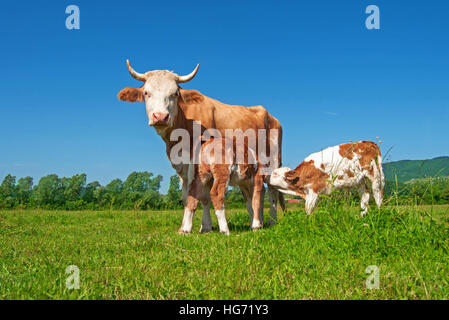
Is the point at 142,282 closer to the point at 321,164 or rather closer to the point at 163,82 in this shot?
the point at 163,82

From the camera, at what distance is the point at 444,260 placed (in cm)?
462

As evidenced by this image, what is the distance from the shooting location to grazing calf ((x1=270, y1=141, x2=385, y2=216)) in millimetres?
8820

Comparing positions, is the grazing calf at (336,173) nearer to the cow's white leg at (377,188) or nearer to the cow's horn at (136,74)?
the cow's white leg at (377,188)

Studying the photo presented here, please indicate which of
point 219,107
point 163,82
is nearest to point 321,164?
point 219,107

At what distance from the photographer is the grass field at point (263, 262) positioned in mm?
3592

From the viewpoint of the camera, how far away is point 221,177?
7.20 meters

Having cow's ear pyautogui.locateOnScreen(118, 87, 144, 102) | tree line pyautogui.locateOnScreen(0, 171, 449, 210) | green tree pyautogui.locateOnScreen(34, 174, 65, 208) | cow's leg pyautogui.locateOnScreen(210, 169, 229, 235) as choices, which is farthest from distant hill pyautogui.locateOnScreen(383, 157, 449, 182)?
green tree pyautogui.locateOnScreen(34, 174, 65, 208)

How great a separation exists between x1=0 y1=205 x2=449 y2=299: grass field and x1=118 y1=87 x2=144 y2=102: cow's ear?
302 cm

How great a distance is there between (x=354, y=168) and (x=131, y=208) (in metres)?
9.61

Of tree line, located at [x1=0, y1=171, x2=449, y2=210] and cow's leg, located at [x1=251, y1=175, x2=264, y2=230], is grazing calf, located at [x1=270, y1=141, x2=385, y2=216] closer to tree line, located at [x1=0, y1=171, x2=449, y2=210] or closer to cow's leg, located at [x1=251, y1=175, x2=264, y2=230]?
cow's leg, located at [x1=251, y1=175, x2=264, y2=230]

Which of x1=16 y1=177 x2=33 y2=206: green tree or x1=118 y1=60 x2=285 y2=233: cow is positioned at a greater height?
x1=118 y1=60 x2=285 y2=233: cow

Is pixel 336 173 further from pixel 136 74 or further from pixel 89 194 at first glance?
pixel 89 194

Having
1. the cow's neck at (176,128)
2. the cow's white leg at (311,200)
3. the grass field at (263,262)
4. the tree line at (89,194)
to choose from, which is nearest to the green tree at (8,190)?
the tree line at (89,194)

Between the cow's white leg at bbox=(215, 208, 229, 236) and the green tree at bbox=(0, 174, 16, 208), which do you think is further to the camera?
the green tree at bbox=(0, 174, 16, 208)
